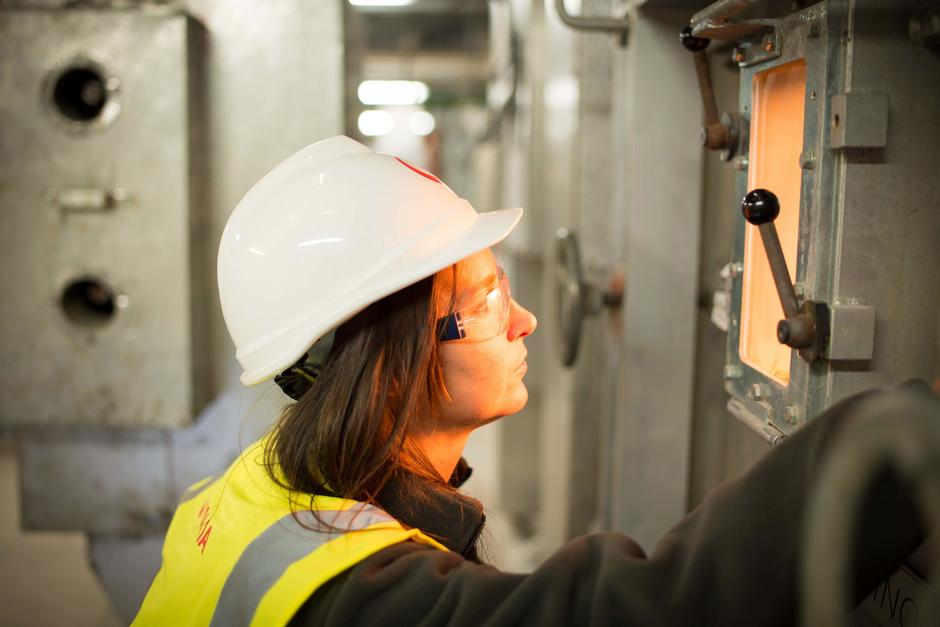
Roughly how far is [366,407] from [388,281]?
150 mm

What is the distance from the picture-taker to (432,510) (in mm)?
989

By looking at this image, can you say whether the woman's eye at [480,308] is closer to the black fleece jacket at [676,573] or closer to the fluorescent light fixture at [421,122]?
the black fleece jacket at [676,573]

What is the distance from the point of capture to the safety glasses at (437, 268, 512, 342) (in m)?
1.05

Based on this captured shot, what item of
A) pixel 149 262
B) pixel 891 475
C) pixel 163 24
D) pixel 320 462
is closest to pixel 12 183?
pixel 149 262

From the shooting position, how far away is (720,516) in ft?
2.27

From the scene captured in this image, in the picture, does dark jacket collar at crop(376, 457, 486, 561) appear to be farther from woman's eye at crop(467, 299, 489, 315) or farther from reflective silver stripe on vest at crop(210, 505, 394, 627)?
woman's eye at crop(467, 299, 489, 315)

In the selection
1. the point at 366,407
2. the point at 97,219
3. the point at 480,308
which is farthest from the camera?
the point at 97,219

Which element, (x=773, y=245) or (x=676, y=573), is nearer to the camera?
(x=676, y=573)

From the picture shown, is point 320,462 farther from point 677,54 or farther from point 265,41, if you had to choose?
point 265,41

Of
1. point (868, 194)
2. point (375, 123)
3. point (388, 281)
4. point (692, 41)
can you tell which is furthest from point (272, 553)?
point (375, 123)

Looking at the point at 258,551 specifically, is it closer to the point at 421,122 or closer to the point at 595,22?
the point at 595,22

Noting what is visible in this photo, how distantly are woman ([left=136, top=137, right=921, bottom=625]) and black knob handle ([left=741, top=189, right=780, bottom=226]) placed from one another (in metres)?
0.30

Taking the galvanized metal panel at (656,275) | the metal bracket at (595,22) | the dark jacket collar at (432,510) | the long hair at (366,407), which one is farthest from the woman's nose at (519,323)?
the metal bracket at (595,22)

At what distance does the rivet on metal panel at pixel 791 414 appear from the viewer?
0.97 metres
